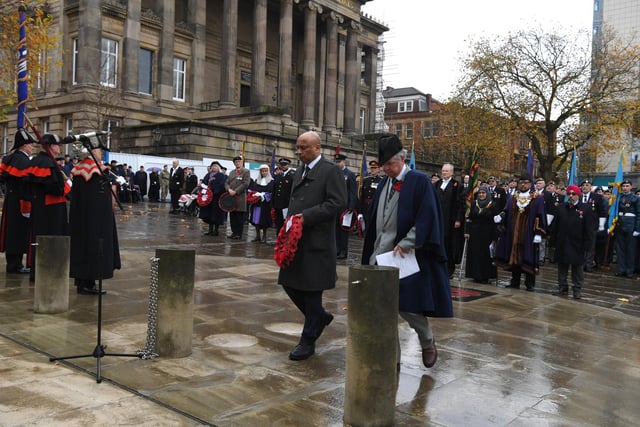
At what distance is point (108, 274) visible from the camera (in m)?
7.60

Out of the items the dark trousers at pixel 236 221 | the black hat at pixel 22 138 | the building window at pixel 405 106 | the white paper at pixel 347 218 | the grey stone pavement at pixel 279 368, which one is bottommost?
the grey stone pavement at pixel 279 368

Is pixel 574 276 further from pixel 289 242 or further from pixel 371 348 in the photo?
pixel 371 348

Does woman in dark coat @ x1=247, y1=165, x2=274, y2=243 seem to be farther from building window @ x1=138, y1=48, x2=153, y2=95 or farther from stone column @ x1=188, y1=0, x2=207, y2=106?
stone column @ x1=188, y1=0, x2=207, y2=106

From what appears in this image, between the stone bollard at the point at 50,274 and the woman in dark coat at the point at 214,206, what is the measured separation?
9.83 m

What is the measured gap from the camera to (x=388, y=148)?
16.3ft

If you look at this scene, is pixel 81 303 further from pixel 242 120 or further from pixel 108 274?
pixel 242 120

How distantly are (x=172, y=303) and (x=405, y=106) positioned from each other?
3255 inches

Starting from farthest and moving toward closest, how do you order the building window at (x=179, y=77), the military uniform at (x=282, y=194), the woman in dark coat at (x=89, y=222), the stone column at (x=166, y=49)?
the building window at (x=179, y=77)
the stone column at (x=166, y=49)
the military uniform at (x=282, y=194)
the woman in dark coat at (x=89, y=222)

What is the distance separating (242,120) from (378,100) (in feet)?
102

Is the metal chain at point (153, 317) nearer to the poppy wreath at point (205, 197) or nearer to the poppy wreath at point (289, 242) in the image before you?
the poppy wreath at point (289, 242)

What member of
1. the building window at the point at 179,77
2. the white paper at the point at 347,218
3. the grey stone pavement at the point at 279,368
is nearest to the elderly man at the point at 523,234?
the grey stone pavement at the point at 279,368

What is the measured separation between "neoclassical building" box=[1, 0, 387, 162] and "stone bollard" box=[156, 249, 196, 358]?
2539 centimetres

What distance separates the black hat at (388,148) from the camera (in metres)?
4.97

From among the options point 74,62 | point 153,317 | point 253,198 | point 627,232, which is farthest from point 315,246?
point 74,62
